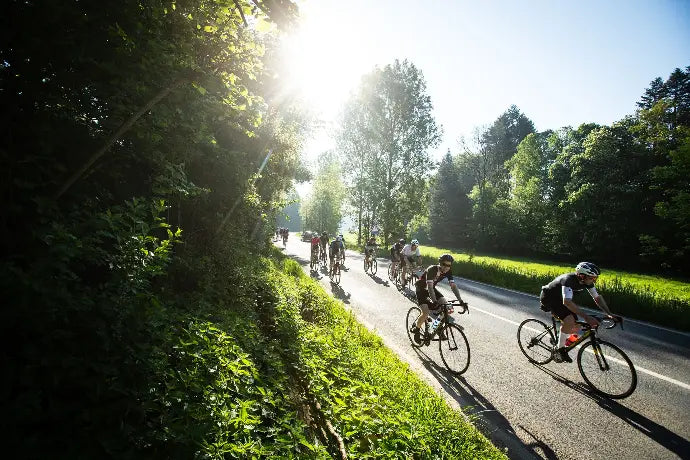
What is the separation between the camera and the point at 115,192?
4020mm

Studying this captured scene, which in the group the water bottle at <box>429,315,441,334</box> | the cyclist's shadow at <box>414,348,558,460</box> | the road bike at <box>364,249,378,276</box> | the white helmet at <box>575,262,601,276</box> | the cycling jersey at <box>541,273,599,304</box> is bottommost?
the cyclist's shadow at <box>414,348,558,460</box>

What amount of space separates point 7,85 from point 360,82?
3327 centimetres

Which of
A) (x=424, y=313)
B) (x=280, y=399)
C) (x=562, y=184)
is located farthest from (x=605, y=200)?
(x=280, y=399)

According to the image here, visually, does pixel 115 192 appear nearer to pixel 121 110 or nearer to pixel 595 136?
pixel 121 110

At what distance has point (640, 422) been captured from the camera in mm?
4656

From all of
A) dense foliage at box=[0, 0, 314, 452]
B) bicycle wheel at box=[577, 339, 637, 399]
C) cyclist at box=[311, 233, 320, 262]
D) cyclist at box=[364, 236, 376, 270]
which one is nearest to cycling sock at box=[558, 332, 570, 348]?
bicycle wheel at box=[577, 339, 637, 399]

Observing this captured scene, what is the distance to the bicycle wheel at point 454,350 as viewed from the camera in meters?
6.22

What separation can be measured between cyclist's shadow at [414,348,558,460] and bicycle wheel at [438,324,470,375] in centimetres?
17

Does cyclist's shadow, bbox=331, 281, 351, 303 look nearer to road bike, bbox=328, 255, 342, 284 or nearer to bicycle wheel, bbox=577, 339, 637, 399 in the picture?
road bike, bbox=328, 255, 342, 284

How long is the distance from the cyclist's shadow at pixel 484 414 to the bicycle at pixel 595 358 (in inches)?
80.0

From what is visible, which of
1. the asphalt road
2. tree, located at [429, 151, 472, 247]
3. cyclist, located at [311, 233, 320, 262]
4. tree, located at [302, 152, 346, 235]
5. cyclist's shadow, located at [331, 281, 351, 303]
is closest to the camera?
the asphalt road

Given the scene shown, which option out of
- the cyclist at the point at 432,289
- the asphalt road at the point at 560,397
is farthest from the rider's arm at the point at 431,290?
the asphalt road at the point at 560,397

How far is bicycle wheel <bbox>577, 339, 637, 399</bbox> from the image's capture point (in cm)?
536

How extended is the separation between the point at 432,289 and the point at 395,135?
28852 millimetres
